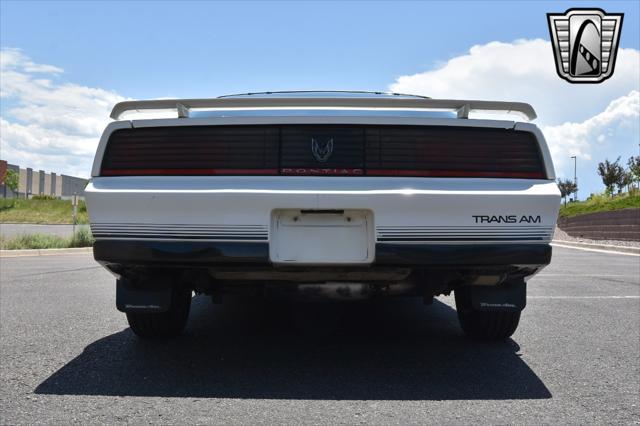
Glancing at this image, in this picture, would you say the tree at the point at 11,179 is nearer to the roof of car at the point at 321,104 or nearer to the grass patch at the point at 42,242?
the grass patch at the point at 42,242

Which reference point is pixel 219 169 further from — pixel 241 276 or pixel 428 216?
pixel 428 216

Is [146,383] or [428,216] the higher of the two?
[428,216]

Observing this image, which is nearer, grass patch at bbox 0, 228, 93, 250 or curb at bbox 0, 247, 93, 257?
curb at bbox 0, 247, 93, 257

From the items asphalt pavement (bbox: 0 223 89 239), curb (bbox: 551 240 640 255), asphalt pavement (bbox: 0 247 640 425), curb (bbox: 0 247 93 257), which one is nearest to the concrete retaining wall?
curb (bbox: 551 240 640 255)

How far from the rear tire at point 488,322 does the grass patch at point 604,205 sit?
87.5 ft

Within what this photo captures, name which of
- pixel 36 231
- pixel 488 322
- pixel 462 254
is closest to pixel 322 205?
pixel 462 254

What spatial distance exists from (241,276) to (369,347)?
3.63 feet

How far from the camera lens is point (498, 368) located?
342 centimetres

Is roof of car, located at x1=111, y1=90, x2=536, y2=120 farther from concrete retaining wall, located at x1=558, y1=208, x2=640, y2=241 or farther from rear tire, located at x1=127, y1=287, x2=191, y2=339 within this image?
concrete retaining wall, located at x1=558, y1=208, x2=640, y2=241

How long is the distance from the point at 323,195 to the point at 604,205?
111 feet

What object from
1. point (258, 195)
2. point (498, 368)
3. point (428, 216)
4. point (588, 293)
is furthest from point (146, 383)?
point (588, 293)

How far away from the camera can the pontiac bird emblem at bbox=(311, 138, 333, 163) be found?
10.0 feet

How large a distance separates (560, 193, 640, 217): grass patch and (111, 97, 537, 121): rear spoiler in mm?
27597

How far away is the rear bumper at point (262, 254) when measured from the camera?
294 cm
